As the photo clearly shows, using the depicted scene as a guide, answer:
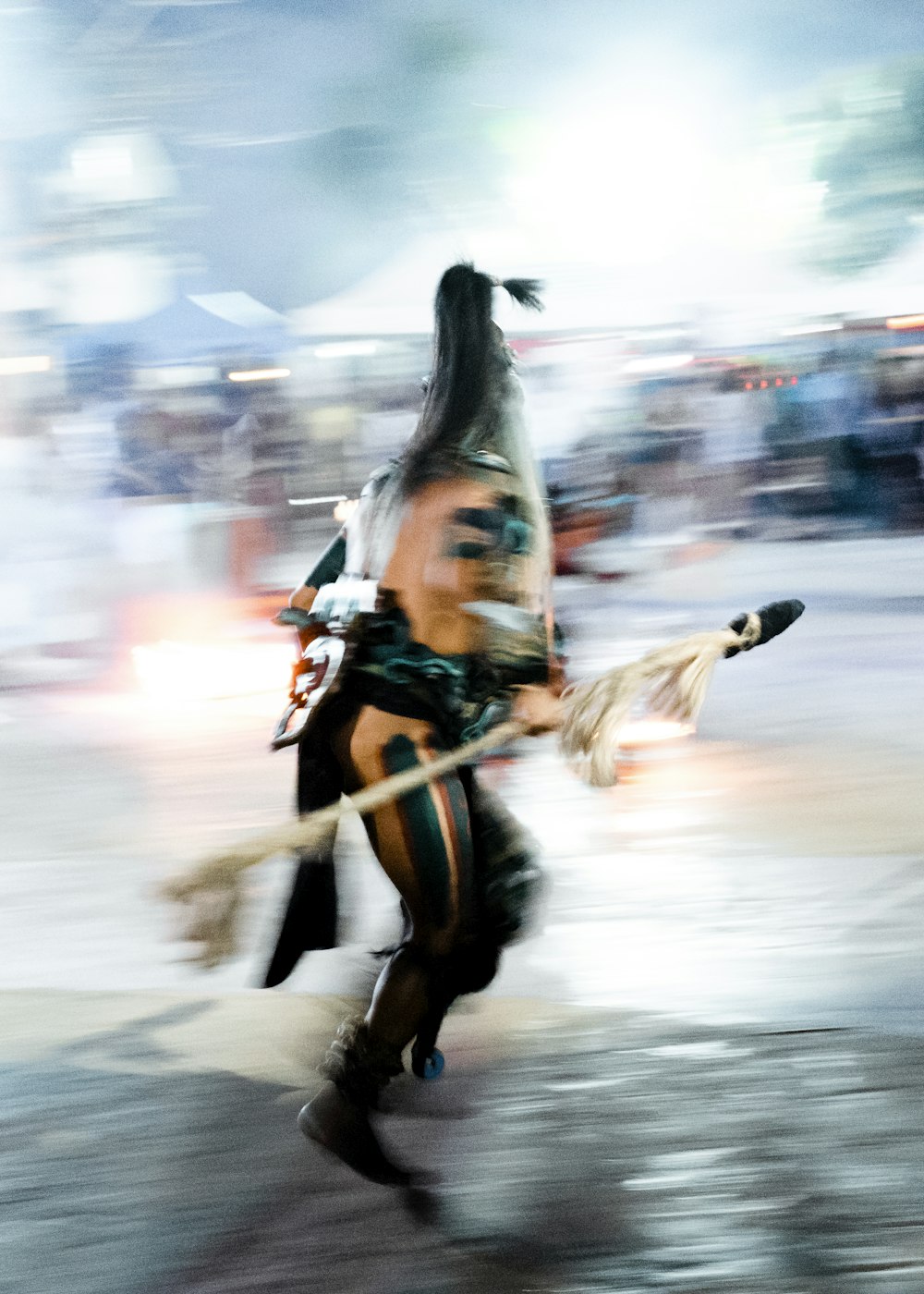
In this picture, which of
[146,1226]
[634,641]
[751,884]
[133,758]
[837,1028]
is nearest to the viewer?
[146,1226]

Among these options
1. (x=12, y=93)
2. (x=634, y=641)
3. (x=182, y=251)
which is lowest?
(x=634, y=641)

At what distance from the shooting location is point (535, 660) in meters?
3.32

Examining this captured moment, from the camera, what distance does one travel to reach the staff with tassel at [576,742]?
3.28m

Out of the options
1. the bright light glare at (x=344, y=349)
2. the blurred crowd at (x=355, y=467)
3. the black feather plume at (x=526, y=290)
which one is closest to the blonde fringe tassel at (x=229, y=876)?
the black feather plume at (x=526, y=290)

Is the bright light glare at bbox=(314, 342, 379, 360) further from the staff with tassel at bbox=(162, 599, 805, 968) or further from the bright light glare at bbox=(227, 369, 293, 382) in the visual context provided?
the staff with tassel at bbox=(162, 599, 805, 968)

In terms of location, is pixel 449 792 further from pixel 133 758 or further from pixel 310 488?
pixel 310 488

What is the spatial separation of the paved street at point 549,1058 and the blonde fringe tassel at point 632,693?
1.96ft

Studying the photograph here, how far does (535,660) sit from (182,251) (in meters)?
15.5

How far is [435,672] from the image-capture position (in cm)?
327

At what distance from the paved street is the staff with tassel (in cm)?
29

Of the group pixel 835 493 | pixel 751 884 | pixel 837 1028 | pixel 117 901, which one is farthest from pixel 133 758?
pixel 835 493

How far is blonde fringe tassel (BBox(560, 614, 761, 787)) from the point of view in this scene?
3568 mm

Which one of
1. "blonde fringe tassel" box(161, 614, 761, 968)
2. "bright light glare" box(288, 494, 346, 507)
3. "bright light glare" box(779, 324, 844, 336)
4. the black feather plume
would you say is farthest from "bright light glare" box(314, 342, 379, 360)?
"blonde fringe tassel" box(161, 614, 761, 968)

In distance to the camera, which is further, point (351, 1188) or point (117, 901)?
point (117, 901)
